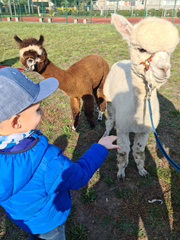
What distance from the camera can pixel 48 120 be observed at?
12.1 ft

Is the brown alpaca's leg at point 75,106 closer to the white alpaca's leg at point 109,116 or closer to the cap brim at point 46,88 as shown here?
the white alpaca's leg at point 109,116

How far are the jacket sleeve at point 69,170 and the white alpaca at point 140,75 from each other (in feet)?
2.73

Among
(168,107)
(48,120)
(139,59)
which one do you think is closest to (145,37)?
(139,59)

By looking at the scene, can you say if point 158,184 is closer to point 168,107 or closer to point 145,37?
point 145,37

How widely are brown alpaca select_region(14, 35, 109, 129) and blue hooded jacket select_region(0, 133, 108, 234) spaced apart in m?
1.70

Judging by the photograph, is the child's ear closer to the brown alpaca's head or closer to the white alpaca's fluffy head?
the white alpaca's fluffy head

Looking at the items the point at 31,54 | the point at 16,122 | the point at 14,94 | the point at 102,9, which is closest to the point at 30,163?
the point at 16,122

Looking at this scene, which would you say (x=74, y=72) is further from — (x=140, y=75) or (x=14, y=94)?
(x=14, y=94)


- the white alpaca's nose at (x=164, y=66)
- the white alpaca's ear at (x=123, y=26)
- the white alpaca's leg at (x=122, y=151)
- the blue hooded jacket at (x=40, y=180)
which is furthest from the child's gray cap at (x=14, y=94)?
the white alpaca's leg at (x=122, y=151)

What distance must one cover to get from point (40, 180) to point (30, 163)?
0.42 feet

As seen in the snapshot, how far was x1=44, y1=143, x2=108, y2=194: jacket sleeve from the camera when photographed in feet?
3.12

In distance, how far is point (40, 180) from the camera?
3.06ft

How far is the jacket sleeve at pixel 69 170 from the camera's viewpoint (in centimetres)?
95

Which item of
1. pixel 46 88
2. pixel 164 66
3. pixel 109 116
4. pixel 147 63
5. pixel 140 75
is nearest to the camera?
pixel 46 88
